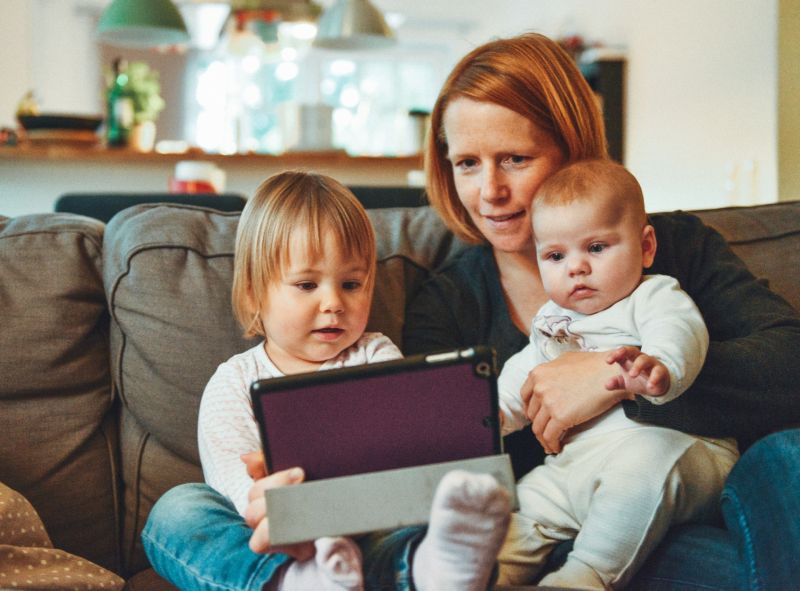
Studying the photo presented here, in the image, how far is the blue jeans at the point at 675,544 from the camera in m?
0.98

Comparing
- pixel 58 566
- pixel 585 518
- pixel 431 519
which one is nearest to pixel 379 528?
pixel 431 519

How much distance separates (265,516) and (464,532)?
0.24 metres

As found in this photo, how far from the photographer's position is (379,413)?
907 millimetres

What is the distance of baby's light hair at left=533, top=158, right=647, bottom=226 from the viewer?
127 centimetres

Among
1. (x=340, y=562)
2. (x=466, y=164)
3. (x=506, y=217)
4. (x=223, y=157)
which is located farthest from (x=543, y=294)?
(x=223, y=157)

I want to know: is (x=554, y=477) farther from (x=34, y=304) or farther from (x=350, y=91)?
(x=350, y=91)

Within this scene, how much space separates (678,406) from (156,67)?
7762 millimetres

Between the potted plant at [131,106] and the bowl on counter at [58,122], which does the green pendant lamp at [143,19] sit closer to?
the potted plant at [131,106]

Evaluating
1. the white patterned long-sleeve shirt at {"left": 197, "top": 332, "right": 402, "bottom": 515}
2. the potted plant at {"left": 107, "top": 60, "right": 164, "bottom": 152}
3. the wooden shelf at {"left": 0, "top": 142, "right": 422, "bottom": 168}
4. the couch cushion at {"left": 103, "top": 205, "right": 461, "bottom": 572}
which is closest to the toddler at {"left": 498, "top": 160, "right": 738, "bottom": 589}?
the white patterned long-sleeve shirt at {"left": 197, "top": 332, "right": 402, "bottom": 515}

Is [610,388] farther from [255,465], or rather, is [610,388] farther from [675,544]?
[255,465]

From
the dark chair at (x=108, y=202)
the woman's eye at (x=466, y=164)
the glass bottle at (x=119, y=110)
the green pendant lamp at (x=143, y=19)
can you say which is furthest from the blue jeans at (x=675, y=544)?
the green pendant lamp at (x=143, y=19)

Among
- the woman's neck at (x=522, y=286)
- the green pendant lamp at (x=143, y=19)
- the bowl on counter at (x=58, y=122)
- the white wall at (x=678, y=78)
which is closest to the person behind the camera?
the woman's neck at (x=522, y=286)

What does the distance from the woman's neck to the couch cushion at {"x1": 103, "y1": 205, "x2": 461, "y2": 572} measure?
0.21 meters

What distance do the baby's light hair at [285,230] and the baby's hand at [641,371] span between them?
0.45m
